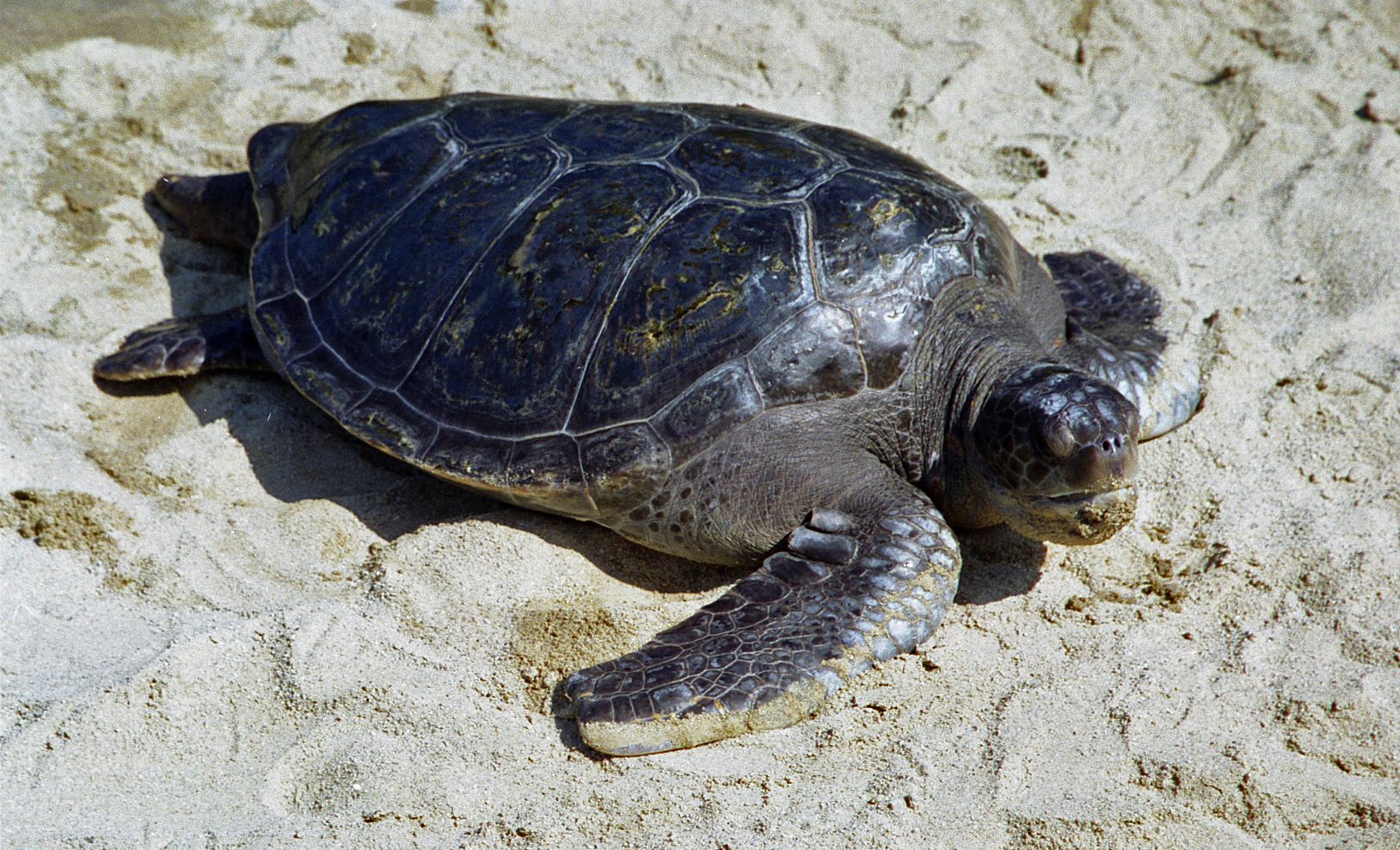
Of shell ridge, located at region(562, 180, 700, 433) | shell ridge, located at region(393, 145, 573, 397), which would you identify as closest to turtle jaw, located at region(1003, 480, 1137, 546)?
shell ridge, located at region(562, 180, 700, 433)

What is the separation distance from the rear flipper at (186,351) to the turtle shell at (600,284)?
16 centimetres

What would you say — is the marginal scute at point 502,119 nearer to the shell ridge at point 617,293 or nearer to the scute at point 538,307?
the scute at point 538,307

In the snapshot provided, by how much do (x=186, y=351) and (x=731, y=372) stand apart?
6.12ft

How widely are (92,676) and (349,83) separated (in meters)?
2.90

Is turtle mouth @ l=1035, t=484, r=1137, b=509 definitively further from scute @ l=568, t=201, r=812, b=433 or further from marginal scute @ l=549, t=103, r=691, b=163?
marginal scute @ l=549, t=103, r=691, b=163

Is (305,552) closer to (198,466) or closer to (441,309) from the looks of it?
(198,466)

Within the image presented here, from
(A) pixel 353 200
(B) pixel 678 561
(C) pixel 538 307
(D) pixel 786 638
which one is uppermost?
(C) pixel 538 307

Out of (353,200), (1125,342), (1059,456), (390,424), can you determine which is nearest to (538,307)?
(390,424)

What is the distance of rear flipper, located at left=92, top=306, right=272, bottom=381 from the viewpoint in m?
3.41

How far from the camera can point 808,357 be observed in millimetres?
2814

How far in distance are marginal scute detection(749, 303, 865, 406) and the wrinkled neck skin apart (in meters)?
0.23

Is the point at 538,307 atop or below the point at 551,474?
atop

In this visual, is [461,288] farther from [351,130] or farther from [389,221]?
[351,130]

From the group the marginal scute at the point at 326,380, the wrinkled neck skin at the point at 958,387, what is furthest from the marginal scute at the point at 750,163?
the marginal scute at the point at 326,380
